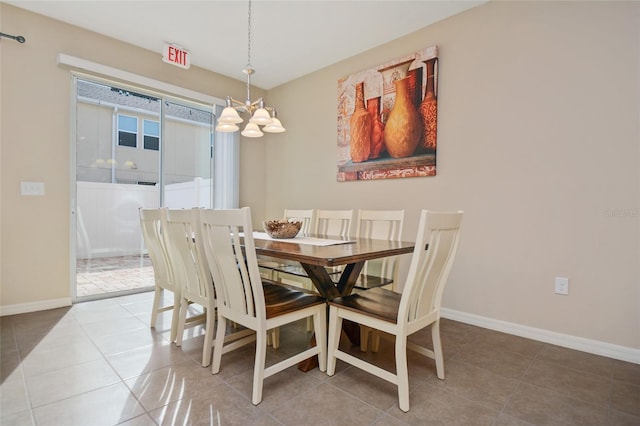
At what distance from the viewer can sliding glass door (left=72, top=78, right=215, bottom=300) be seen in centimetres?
325

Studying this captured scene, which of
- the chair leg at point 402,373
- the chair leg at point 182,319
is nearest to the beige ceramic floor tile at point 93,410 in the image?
the chair leg at point 182,319

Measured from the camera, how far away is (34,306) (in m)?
2.86

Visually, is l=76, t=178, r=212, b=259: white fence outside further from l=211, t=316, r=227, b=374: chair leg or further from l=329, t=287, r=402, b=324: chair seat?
l=329, t=287, r=402, b=324: chair seat

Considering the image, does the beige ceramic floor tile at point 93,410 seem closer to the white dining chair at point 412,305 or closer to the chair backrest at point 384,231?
the white dining chair at point 412,305

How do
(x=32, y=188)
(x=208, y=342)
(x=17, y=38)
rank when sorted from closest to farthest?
(x=208, y=342), (x=17, y=38), (x=32, y=188)

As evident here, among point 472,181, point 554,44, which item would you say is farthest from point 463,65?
point 472,181

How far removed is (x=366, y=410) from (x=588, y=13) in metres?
2.90

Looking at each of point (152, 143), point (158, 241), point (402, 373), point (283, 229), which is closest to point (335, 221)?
point (283, 229)

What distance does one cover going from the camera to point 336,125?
3.74 m

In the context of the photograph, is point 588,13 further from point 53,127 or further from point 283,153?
point 53,127

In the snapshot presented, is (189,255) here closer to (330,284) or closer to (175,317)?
(175,317)

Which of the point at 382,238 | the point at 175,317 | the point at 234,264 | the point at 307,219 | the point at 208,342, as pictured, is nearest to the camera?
the point at 234,264

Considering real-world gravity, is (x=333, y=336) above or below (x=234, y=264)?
below

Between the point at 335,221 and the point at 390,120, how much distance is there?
3.86 ft
